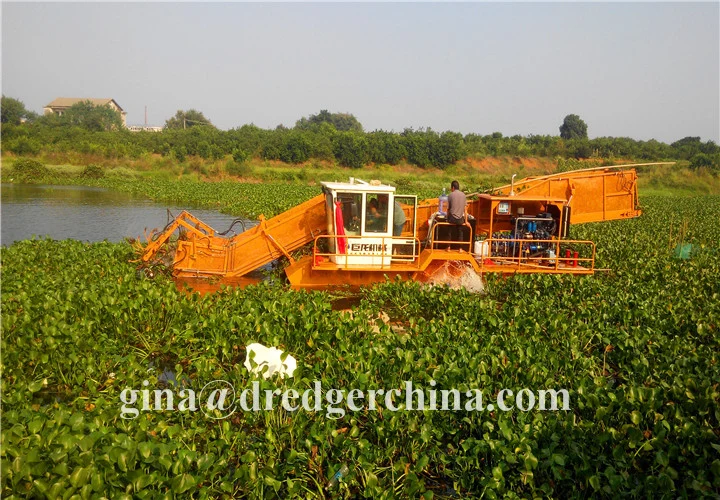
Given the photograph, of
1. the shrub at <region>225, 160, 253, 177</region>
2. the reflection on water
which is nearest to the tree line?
the shrub at <region>225, 160, 253, 177</region>

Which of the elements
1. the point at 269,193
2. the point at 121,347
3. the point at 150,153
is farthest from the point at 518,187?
the point at 150,153

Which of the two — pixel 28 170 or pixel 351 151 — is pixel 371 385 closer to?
pixel 28 170

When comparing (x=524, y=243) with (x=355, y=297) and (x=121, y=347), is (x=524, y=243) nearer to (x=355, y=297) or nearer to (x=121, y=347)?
(x=355, y=297)

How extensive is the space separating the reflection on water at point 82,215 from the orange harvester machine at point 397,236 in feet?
23.6

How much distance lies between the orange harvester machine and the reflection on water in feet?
23.6

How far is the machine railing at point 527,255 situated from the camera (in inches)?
435

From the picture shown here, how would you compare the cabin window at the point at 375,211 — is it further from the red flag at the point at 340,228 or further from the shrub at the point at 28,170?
the shrub at the point at 28,170

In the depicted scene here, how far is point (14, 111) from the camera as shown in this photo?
87250 mm

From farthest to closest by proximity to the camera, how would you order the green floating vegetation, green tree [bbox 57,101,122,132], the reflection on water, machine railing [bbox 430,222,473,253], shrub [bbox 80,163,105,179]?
1. green tree [bbox 57,101,122,132]
2. shrub [bbox 80,163,105,179]
3. the reflection on water
4. machine railing [bbox 430,222,473,253]
5. the green floating vegetation

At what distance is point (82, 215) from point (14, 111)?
76538 mm

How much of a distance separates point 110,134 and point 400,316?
57.8m

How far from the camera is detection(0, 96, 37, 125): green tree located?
256ft

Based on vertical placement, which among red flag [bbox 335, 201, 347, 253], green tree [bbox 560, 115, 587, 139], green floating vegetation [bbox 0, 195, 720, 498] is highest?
green tree [bbox 560, 115, 587, 139]

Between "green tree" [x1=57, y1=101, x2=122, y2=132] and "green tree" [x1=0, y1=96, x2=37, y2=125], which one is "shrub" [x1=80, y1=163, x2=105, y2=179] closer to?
"green tree" [x1=0, y1=96, x2=37, y2=125]
